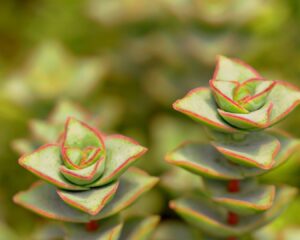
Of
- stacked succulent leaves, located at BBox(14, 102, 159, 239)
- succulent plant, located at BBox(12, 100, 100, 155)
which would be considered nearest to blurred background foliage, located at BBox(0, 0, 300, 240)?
succulent plant, located at BBox(12, 100, 100, 155)

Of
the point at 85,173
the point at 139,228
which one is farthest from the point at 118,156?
the point at 139,228

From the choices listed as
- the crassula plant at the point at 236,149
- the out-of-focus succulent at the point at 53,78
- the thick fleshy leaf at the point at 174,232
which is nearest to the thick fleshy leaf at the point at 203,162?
the crassula plant at the point at 236,149

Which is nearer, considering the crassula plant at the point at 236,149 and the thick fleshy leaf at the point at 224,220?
the crassula plant at the point at 236,149

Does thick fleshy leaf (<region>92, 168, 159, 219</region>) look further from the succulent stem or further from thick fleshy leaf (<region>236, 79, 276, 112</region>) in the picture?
thick fleshy leaf (<region>236, 79, 276, 112</region>)

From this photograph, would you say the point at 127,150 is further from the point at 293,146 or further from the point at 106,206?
the point at 293,146

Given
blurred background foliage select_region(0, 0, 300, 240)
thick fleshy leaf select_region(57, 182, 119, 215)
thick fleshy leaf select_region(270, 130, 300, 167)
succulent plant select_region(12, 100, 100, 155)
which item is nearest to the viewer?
thick fleshy leaf select_region(57, 182, 119, 215)

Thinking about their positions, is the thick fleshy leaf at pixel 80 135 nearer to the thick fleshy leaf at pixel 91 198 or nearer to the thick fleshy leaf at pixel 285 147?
the thick fleshy leaf at pixel 91 198

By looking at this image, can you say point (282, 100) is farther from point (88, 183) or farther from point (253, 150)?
point (88, 183)

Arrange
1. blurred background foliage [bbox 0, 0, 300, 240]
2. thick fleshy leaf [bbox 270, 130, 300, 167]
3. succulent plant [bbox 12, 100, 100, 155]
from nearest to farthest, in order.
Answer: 1. thick fleshy leaf [bbox 270, 130, 300, 167]
2. succulent plant [bbox 12, 100, 100, 155]
3. blurred background foliage [bbox 0, 0, 300, 240]
